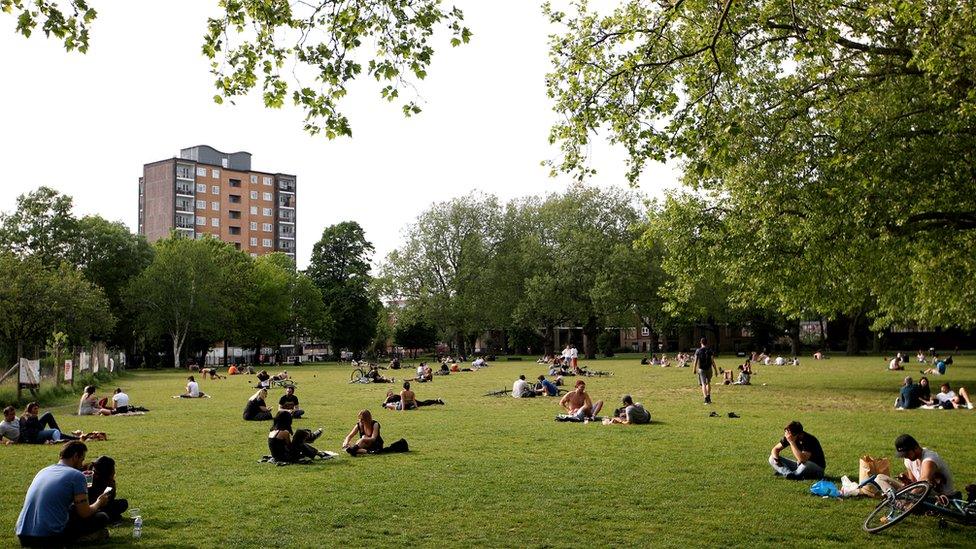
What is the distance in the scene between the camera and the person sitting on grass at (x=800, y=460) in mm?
12844

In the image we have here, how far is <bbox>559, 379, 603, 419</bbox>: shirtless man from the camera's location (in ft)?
72.9

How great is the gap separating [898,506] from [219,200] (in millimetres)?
137697

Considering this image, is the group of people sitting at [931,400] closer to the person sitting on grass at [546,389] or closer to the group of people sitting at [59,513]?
the person sitting on grass at [546,389]

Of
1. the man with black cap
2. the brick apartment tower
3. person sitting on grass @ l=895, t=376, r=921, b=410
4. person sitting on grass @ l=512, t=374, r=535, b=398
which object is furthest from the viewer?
the brick apartment tower

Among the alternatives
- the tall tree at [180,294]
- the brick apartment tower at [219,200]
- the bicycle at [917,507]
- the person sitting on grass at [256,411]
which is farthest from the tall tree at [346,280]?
the bicycle at [917,507]

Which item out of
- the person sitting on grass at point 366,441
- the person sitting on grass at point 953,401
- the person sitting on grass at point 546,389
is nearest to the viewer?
the person sitting on grass at point 366,441

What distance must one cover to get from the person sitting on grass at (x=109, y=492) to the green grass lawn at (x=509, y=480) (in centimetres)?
38

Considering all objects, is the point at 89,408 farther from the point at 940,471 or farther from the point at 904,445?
the point at 940,471

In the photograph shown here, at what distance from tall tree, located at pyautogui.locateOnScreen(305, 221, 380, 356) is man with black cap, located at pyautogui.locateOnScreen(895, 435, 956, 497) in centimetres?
8693

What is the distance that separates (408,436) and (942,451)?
11.5 meters

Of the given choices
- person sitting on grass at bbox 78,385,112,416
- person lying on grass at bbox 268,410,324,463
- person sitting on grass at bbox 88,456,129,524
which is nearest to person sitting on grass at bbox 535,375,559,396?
person sitting on grass at bbox 78,385,112,416

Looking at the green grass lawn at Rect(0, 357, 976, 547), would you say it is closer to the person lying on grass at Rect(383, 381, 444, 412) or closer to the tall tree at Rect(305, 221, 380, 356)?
the person lying on grass at Rect(383, 381, 444, 412)

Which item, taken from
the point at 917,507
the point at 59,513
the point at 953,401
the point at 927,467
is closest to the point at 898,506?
the point at 917,507

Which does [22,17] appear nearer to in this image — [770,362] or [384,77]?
[384,77]
